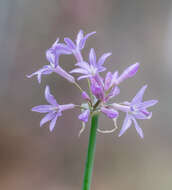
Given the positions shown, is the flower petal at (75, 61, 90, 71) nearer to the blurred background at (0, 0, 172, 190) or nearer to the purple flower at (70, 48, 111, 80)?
the purple flower at (70, 48, 111, 80)

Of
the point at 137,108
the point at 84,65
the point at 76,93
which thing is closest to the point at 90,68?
the point at 84,65

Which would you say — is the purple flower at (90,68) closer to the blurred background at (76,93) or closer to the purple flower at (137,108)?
the purple flower at (137,108)

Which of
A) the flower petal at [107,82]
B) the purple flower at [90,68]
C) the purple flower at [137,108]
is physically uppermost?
→ the purple flower at [90,68]

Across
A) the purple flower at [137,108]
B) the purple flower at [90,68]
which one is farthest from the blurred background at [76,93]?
the purple flower at [90,68]

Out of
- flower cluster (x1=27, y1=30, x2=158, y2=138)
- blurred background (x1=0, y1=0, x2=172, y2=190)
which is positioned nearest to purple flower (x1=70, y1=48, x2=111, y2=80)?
flower cluster (x1=27, y1=30, x2=158, y2=138)

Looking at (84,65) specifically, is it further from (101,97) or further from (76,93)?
(76,93)

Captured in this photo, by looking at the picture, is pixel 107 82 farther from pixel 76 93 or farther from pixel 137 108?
pixel 76 93

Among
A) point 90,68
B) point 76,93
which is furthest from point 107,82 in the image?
point 76,93

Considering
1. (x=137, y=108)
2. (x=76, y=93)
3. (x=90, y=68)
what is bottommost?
(x=137, y=108)

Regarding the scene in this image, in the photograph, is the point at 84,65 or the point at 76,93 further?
the point at 76,93

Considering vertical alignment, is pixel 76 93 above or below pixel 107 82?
above
